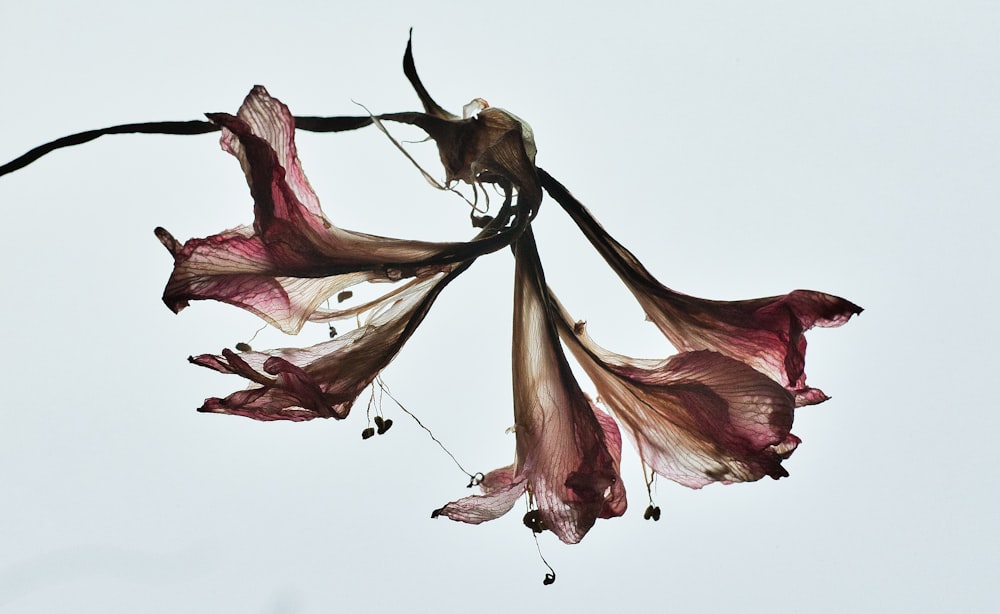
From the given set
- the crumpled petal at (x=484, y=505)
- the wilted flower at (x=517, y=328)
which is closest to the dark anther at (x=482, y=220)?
the wilted flower at (x=517, y=328)

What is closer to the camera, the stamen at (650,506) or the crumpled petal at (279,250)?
the crumpled petal at (279,250)

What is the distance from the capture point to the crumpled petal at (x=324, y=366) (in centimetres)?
45

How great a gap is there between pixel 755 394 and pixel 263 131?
27cm

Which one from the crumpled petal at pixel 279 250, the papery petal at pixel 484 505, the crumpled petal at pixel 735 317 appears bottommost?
the papery petal at pixel 484 505

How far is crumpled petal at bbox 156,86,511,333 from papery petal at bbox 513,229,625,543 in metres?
0.04

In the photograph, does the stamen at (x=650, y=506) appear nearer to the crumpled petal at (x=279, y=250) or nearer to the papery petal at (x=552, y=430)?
the papery petal at (x=552, y=430)

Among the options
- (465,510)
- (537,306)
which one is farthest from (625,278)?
(465,510)

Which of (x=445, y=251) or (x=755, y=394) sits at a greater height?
(x=445, y=251)

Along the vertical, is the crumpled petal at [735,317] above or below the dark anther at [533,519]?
above

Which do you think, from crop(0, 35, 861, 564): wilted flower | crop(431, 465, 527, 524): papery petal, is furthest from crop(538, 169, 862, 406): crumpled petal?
crop(431, 465, 527, 524): papery petal

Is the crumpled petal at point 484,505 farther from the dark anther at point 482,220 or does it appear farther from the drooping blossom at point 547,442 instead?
the dark anther at point 482,220

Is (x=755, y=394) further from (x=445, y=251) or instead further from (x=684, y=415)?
(x=445, y=251)

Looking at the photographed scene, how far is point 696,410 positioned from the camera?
19.0 inches

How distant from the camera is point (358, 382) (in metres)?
0.48
